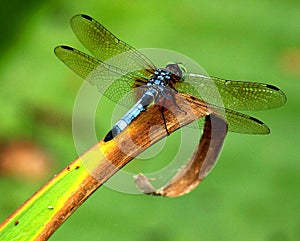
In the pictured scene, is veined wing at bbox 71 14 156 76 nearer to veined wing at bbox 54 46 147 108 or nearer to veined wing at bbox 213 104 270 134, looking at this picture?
veined wing at bbox 54 46 147 108

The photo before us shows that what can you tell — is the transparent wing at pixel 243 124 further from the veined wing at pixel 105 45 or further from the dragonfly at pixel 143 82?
the veined wing at pixel 105 45

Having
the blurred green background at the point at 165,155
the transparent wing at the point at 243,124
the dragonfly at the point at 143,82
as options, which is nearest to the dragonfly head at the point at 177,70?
the dragonfly at the point at 143,82

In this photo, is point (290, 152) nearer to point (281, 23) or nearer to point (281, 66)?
point (281, 66)

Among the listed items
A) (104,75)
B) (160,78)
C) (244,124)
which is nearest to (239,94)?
(244,124)

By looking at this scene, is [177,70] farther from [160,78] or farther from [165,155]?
[165,155]

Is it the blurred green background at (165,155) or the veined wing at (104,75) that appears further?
the blurred green background at (165,155)

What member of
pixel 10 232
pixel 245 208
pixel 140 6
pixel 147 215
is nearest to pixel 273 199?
pixel 245 208
